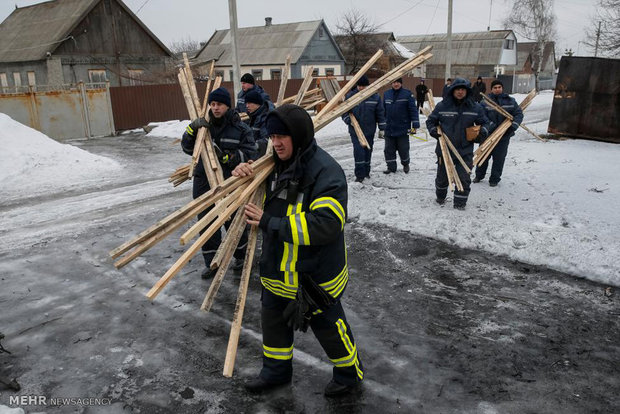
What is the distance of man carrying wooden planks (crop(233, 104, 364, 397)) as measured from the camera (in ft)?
9.43

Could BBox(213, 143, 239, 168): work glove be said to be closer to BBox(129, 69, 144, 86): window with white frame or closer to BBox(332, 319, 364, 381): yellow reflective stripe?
BBox(332, 319, 364, 381): yellow reflective stripe

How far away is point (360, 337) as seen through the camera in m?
4.14

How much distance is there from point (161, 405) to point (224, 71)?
40.3 metres

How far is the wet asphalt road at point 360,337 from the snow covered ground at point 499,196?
1.36 ft

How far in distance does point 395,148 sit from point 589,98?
6749 millimetres

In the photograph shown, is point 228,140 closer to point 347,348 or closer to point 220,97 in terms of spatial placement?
point 220,97

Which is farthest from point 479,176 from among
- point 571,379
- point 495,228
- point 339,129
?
point 339,129

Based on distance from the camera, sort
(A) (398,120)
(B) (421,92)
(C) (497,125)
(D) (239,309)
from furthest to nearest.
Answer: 1. (B) (421,92)
2. (A) (398,120)
3. (C) (497,125)
4. (D) (239,309)

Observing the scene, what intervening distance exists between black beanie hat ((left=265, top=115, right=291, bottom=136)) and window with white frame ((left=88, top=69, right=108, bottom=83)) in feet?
94.9

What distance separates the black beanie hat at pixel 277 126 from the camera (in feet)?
A: 9.53

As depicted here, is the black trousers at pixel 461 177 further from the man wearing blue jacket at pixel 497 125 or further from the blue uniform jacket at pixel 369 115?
the blue uniform jacket at pixel 369 115

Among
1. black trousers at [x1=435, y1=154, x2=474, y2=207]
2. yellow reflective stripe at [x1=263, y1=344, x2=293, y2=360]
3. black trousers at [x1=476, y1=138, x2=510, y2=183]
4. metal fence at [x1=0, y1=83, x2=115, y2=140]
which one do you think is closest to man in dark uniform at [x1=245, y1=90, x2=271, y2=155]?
black trousers at [x1=435, y1=154, x2=474, y2=207]

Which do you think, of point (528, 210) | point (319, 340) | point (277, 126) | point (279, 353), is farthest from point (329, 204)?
point (528, 210)

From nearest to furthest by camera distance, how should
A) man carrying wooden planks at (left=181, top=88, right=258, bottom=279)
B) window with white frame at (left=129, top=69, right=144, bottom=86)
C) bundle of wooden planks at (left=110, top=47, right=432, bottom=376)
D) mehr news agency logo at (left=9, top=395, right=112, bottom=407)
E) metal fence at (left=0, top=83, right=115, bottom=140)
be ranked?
bundle of wooden planks at (left=110, top=47, right=432, bottom=376)
mehr news agency logo at (left=9, top=395, right=112, bottom=407)
man carrying wooden planks at (left=181, top=88, right=258, bottom=279)
metal fence at (left=0, top=83, right=115, bottom=140)
window with white frame at (left=129, top=69, right=144, bottom=86)
